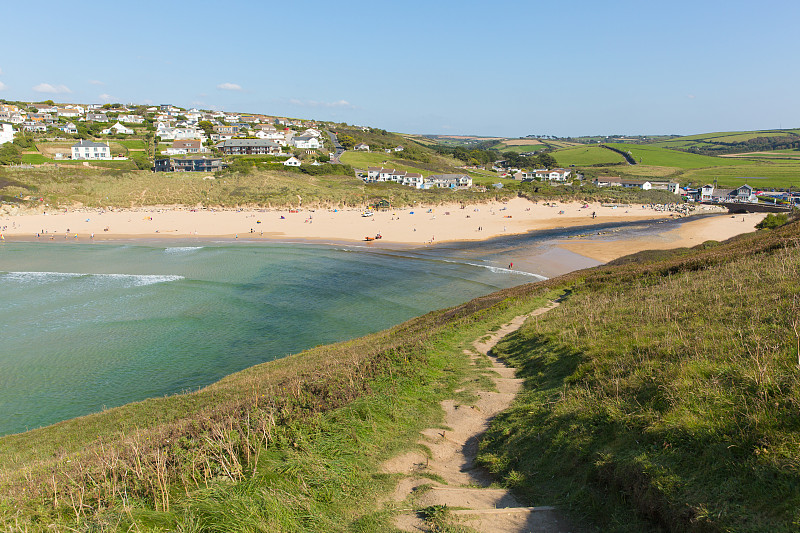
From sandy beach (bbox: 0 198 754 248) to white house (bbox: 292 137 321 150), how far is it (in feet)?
221

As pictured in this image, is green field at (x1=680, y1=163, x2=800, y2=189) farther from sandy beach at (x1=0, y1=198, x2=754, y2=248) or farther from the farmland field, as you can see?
sandy beach at (x1=0, y1=198, x2=754, y2=248)

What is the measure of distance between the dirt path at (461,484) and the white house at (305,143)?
141350mm

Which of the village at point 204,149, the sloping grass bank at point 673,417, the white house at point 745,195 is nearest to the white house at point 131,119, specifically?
the village at point 204,149

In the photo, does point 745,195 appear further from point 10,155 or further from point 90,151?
point 10,155

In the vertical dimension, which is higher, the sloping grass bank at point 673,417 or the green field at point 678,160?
the green field at point 678,160

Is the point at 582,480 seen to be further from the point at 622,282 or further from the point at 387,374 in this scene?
the point at 622,282

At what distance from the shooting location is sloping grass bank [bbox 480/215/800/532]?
569cm

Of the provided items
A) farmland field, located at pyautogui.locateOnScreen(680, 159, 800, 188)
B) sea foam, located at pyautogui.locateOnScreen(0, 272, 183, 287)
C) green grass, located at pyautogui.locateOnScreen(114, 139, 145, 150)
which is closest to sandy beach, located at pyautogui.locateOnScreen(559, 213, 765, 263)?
sea foam, located at pyautogui.locateOnScreen(0, 272, 183, 287)

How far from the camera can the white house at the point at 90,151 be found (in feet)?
341

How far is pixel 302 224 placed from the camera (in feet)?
240

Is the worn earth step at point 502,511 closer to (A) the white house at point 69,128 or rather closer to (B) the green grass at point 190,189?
(B) the green grass at point 190,189

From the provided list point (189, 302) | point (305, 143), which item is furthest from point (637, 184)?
point (189, 302)

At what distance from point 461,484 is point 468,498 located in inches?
28.7

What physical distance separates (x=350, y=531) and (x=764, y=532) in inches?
206
